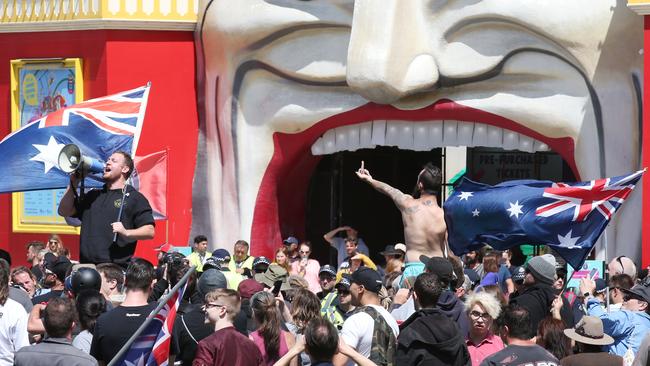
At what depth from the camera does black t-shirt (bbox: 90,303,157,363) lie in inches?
330

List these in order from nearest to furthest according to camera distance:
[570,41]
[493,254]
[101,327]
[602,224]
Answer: [101,327] → [602,224] → [493,254] → [570,41]

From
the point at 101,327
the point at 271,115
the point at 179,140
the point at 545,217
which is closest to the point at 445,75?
the point at 271,115

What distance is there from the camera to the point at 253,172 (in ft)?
57.0

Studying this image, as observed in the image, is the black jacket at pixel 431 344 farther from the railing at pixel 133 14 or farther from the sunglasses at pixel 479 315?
the railing at pixel 133 14

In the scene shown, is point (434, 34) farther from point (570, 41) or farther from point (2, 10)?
point (2, 10)

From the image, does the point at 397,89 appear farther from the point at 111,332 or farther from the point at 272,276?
the point at 111,332

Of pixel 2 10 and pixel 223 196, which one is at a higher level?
pixel 2 10

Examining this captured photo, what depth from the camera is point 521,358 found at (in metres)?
7.82

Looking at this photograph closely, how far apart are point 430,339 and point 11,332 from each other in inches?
89.5

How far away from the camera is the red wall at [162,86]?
17719 mm

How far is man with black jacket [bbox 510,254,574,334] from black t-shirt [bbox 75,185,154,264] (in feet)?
8.54

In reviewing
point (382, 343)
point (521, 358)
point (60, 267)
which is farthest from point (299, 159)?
point (521, 358)

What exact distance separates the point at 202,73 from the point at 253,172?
130 centimetres

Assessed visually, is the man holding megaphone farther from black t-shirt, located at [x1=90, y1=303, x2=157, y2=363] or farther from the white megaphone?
black t-shirt, located at [x1=90, y1=303, x2=157, y2=363]
